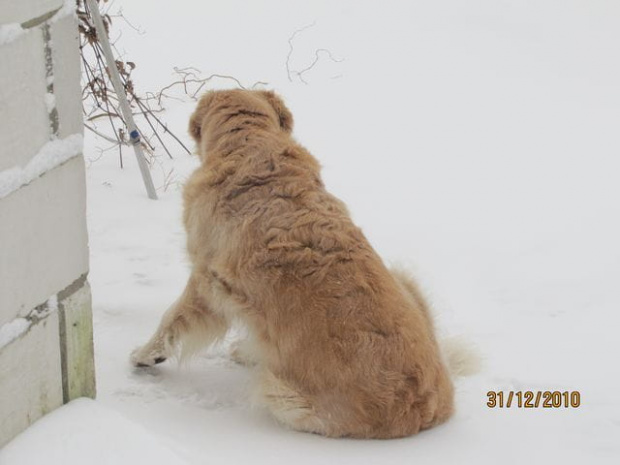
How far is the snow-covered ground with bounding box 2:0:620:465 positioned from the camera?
3457mm

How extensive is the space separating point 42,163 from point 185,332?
4.25 feet

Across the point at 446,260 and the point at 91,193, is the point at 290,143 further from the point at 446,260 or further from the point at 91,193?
the point at 91,193

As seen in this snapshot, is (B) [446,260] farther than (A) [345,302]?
Yes

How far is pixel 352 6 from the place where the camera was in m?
8.86

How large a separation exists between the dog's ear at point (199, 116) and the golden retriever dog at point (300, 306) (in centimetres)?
34

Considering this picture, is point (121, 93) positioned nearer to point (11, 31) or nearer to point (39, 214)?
point (39, 214)

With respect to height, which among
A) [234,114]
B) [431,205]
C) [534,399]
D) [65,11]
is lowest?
[534,399]

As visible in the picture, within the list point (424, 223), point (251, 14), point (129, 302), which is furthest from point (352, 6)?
point (129, 302)

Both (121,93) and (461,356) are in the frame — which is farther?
(121,93)

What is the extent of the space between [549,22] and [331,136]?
10.2 feet

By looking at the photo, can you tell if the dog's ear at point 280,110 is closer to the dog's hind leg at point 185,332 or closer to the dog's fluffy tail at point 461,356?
the dog's hind leg at point 185,332

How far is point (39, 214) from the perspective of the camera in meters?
2.85

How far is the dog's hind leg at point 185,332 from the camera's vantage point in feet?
12.8

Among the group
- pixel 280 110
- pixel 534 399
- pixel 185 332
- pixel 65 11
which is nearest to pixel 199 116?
pixel 280 110
